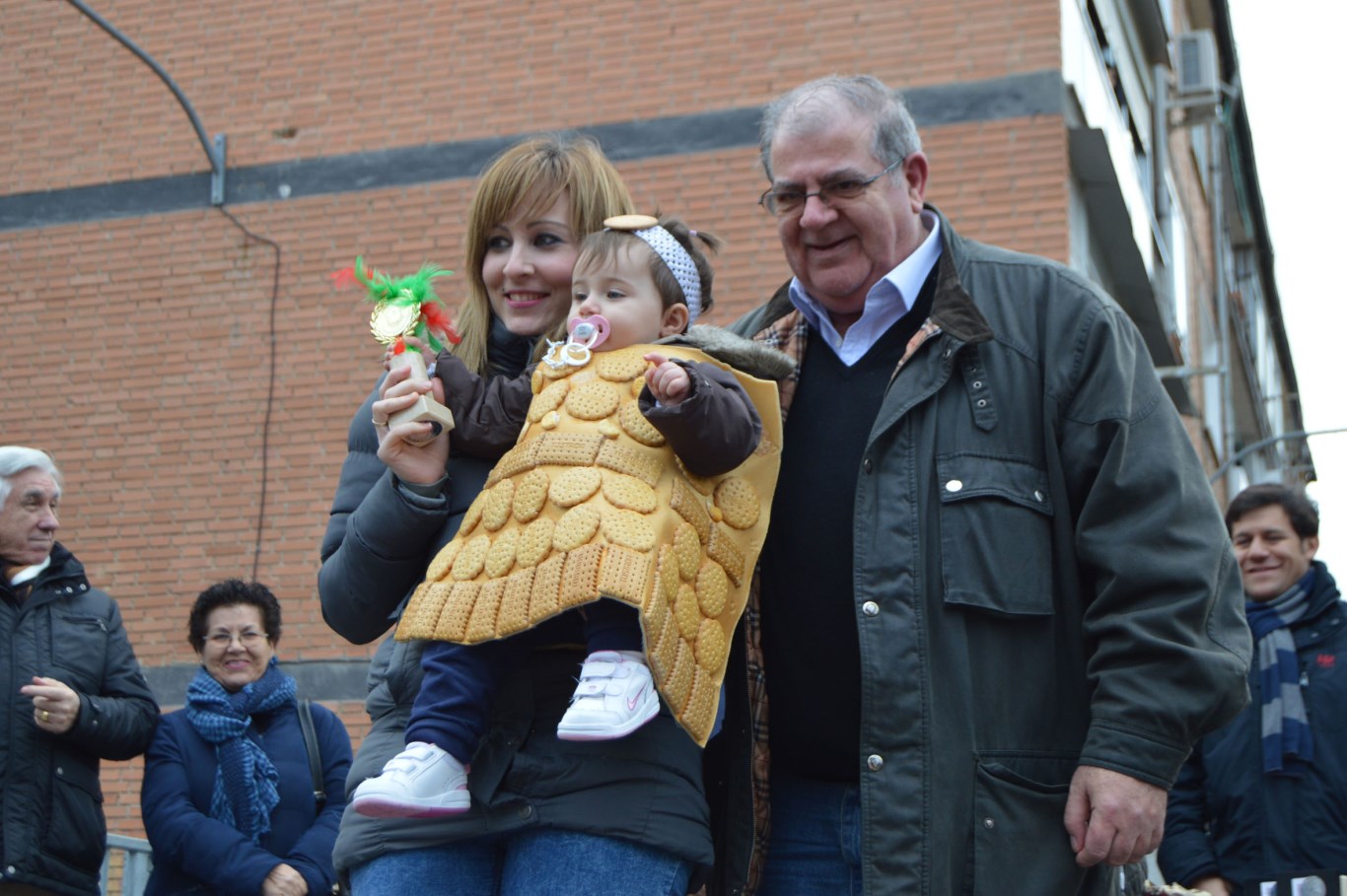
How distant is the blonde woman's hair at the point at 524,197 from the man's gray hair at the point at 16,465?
11.4 feet

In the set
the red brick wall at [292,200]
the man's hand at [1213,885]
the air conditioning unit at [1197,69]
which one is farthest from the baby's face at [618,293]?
the air conditioning unit at [1197,69]

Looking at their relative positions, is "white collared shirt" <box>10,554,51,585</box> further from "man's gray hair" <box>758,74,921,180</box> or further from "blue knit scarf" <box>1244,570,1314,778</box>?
"blue knit scarf" <box>1244,570,1314,778</box>

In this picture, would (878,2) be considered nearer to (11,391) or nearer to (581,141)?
(11,391)

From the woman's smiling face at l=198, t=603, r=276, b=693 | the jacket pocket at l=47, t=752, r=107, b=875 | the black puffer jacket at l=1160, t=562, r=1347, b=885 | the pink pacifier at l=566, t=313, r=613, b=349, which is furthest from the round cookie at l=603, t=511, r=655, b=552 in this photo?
the woman's smiling face at l=198, t=603, r=276, b=693

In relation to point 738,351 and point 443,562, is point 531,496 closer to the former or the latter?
point 443,562

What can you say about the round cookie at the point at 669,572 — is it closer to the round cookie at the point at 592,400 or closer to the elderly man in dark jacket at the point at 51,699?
the round cookie at the point at 592,400

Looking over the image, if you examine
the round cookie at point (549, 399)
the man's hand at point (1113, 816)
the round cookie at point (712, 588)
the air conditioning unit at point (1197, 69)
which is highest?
the air conditioning unit at point (1197, 69)

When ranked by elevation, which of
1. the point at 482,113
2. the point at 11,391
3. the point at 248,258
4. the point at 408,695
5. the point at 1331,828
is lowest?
the point at 1331,828

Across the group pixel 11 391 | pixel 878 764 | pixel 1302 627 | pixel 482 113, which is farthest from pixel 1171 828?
pixel 11 391

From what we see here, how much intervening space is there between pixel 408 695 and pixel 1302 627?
3706 mm

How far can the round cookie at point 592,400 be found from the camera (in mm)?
2996

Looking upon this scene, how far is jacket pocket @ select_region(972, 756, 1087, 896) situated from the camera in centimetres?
295

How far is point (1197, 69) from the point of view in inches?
778

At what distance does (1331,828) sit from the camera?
5.17m
